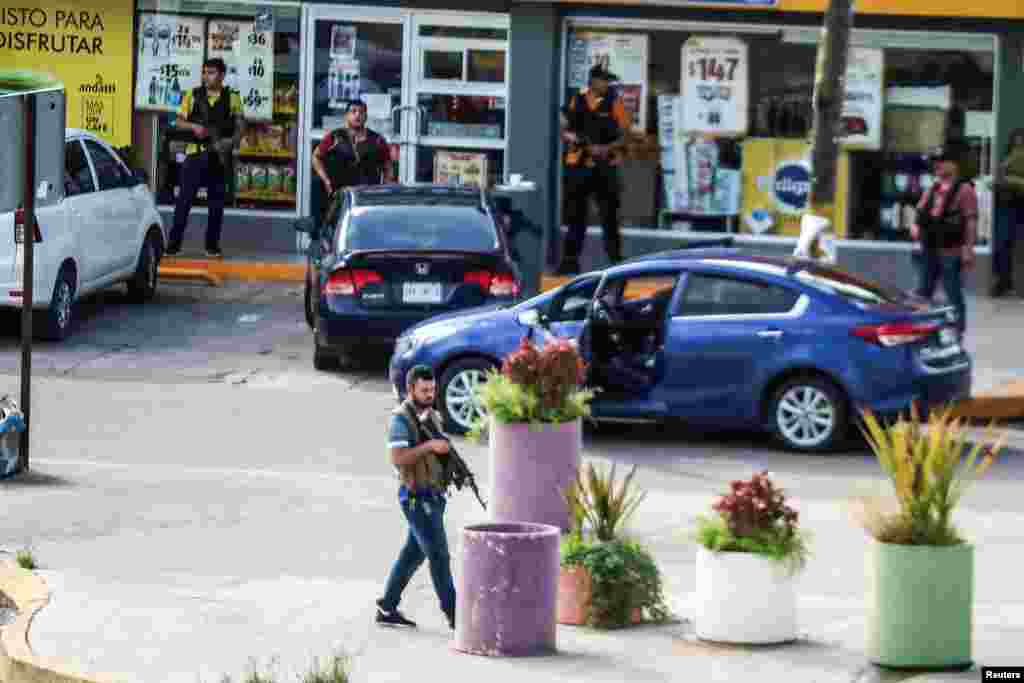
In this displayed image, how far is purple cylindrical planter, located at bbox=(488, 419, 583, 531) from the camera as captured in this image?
1431 cm

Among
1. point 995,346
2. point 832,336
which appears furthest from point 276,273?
point 832,336

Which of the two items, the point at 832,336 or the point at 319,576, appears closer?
the point at 319,576

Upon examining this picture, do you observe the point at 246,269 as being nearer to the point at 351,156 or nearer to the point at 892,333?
the point at 351,156

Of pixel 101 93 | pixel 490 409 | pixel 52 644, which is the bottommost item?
pixel 52 644

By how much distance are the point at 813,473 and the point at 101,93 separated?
43.0 feet

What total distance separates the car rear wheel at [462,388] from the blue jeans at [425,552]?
634cm

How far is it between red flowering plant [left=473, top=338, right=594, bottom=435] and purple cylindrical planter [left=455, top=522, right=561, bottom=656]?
268cm

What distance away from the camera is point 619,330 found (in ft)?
60.1

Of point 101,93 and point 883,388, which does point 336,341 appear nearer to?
point 883,388

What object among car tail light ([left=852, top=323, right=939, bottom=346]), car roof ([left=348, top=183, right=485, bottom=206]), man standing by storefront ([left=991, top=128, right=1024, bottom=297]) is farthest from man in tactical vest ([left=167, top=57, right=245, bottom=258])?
car tail light ([left=852, top=323, right=939, bottom=346])

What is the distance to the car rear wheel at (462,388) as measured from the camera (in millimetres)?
18594

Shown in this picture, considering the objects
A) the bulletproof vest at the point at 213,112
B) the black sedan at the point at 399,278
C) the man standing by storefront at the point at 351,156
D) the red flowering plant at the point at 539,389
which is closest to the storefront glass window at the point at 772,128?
the man standing by storefront at the point at 351,156

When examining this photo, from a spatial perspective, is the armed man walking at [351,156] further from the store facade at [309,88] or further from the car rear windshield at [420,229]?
the car rear windshield at [420,229]

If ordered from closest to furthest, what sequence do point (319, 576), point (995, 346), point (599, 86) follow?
point (319, 576), point (995, 346), point (599, 86)
